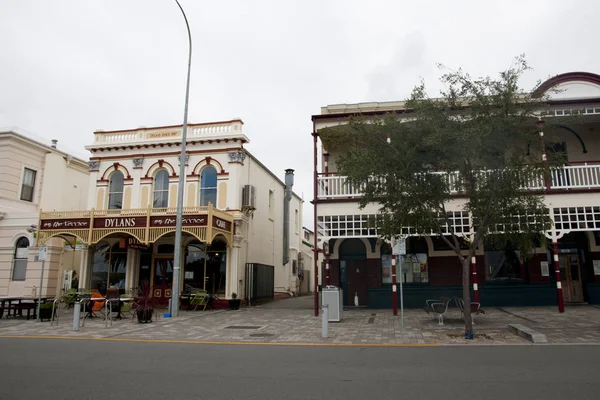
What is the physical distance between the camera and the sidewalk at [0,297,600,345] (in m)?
11.1

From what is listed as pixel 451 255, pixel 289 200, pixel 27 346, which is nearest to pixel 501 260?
pixel 451 255

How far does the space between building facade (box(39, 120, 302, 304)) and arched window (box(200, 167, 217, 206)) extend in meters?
0.05

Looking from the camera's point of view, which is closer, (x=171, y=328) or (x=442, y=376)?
(x=442, y=376)

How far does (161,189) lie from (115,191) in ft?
8.37

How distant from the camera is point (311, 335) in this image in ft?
39.5

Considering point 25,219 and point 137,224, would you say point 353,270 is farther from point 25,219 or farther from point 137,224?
point 25,219

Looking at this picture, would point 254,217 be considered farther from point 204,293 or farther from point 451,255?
point 451,255

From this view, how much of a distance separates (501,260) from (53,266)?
21.1 metres

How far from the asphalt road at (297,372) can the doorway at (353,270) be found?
984cm

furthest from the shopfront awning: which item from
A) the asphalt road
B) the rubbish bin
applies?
the asphalt road

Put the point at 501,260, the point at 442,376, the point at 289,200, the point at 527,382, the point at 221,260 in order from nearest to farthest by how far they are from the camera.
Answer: the point at 527,382 < the point at 442,376 < the point at 501,260 < the point at 221,260 < the point at 289,200

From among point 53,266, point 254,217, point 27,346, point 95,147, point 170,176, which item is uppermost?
A: point 95,147

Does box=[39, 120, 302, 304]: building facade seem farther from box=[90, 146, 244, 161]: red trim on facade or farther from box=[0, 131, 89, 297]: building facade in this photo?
box=[0, 131, 89, 297]: building facade

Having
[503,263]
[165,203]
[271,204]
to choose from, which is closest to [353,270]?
[503,263]
